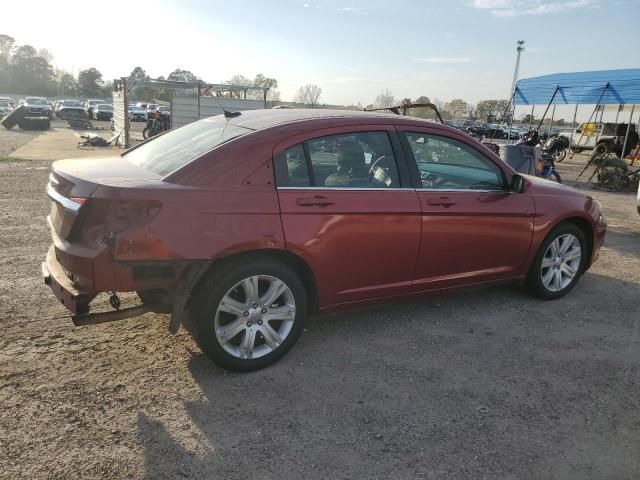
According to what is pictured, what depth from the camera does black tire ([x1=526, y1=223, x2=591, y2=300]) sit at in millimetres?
4605

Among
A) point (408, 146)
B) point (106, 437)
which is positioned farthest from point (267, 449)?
point (408, 146)

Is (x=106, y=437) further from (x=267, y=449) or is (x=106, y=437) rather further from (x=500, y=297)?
(x=500, y=297)

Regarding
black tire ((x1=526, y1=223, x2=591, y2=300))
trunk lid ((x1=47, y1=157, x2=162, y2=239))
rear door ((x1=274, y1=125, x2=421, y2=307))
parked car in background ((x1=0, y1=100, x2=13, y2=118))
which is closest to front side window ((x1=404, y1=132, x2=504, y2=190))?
rear door ((x1=274, y1=125, x2=421, y2=307))

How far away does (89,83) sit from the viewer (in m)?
97.4

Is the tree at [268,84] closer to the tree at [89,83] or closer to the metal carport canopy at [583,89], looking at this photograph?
the metal carport canopy at [583,89]

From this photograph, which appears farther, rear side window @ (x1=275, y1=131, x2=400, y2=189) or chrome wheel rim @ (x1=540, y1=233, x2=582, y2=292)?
chrome wheel rim @ (x1=540, y1=233, x2=582, y2=292)

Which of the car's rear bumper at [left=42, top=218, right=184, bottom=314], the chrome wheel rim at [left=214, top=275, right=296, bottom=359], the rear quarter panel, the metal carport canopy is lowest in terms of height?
the chrome wheel rim at [left=214, top=275, right=296, bottom=359]

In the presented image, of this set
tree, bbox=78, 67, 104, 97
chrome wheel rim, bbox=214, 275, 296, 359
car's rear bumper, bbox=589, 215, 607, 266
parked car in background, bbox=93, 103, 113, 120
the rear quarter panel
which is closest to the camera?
chrome wheel rim, bbox=214, 275, 296, 359

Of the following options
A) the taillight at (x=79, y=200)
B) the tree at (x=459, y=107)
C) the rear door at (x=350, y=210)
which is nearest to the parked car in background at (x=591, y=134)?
the rear door at (x=350, y=210)

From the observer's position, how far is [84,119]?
101 feet

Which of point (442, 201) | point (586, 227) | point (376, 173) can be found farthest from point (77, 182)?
point (586, 227)

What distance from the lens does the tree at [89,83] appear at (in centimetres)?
9669

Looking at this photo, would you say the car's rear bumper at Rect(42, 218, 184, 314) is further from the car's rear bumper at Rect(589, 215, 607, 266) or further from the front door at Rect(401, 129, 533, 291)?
the car's rear bumper at Rect(589, 215, 607, 266)

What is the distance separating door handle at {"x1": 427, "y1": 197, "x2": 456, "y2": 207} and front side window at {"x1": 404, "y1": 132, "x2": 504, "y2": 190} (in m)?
0.10
